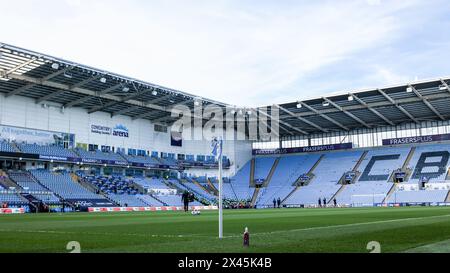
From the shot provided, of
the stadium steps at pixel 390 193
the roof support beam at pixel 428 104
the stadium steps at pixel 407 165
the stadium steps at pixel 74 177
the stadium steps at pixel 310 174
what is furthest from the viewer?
the stadium steps at pixel 310 174

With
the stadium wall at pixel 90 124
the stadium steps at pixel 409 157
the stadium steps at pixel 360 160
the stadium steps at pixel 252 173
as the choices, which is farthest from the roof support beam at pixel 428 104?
the stadium wall at pixel 90 124

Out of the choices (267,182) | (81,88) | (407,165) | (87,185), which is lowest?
(267,182)

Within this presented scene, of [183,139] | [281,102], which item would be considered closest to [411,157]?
[281,102]

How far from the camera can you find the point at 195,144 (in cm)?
7538

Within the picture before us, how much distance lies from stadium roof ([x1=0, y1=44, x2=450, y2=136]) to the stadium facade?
5.7 inches

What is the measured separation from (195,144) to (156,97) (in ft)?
58.3

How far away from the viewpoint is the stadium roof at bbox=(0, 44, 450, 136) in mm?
46719

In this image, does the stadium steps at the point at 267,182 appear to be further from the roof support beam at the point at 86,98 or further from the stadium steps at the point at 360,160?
the roof support beam at the point at 86,98

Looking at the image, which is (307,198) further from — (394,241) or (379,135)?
(394,241)

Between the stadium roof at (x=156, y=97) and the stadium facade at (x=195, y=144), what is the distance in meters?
0.14

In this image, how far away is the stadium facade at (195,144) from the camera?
167 feet

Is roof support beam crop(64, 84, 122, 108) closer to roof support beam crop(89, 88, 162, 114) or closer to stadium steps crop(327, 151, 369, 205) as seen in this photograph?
roof support beam crop(89, 88, 162, 114)

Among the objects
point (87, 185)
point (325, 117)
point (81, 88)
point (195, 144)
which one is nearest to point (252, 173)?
point (195, 144)

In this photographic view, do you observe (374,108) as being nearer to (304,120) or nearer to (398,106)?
(398,106)
